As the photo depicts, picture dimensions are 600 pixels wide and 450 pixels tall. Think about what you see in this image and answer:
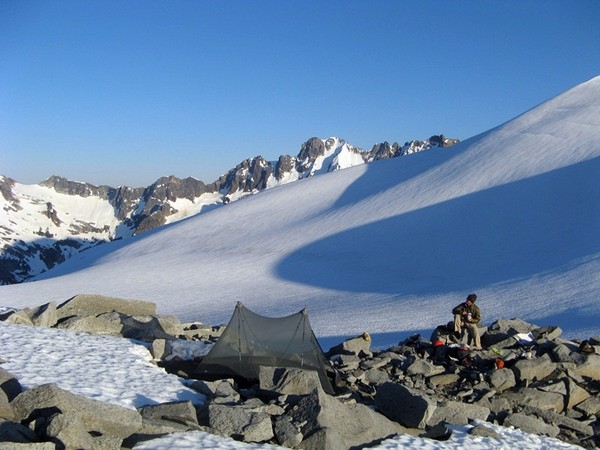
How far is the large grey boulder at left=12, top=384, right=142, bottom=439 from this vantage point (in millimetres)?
6289

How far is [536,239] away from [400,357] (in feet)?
56.6

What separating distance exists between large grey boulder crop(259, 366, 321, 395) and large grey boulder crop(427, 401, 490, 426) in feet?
5.62

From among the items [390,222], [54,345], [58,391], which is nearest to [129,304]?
[54,345]

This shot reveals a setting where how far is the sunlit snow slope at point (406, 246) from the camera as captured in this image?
68.0 ft

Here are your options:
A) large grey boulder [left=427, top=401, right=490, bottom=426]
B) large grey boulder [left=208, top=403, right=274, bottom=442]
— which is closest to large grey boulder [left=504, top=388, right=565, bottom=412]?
large grey boulder [left=427, top=401, right=490, bottom=426]

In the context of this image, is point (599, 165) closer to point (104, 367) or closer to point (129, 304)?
point (129, 304)

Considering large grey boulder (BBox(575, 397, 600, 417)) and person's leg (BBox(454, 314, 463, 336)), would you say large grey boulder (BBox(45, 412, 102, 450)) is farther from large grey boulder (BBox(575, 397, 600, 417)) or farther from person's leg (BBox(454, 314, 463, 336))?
person's leg (BBox(454, 314, 463, 336))

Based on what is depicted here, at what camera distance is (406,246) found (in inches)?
1188

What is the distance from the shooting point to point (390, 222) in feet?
113

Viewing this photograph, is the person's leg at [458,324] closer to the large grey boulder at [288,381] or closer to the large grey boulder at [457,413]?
the large grey boulder at [457,413]

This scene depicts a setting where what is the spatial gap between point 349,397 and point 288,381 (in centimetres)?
120

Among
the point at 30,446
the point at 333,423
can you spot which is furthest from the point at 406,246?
the point at 30,446

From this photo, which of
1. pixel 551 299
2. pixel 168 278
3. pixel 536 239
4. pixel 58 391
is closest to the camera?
pixel 58 391

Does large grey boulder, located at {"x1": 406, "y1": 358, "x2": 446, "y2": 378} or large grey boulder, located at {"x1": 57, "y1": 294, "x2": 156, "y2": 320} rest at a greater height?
large grey boulder, located at {"x1": 57, "y1": 294, "x2": 156, "y2": 320}
